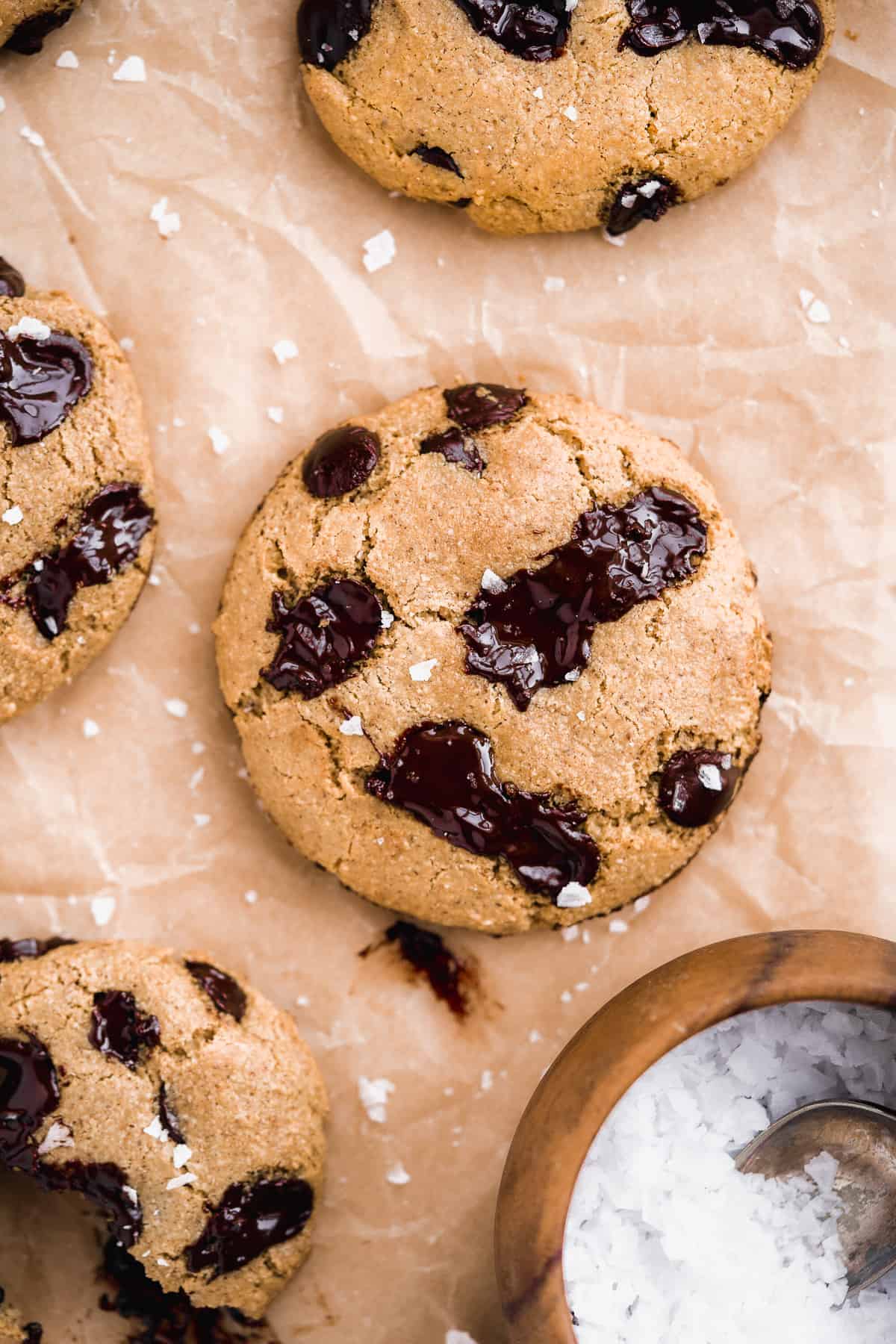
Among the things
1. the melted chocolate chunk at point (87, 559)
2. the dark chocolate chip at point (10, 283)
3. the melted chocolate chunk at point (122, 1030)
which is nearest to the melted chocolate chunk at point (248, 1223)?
the melted chocolate chunk at point (122, 1030)

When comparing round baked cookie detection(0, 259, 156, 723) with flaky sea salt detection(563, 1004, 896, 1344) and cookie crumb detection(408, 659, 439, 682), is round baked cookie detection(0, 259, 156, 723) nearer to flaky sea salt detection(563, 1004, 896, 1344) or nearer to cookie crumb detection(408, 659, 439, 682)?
cookie crumb detection(408, 659, 439, 682)

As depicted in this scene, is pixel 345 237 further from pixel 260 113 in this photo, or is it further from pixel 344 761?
pixel 344 761

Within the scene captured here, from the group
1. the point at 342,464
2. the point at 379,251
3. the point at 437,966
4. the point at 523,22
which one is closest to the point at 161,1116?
the point at 437,966

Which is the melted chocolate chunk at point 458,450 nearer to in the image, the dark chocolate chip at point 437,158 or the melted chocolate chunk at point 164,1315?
the dark chocolate chip at point 437,158

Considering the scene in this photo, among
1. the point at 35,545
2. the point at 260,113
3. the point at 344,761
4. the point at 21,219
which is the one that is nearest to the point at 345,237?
the point at 260,113

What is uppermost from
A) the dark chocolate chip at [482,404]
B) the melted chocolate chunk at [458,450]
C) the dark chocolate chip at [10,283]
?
the dark chocolate chip at [482,404]
